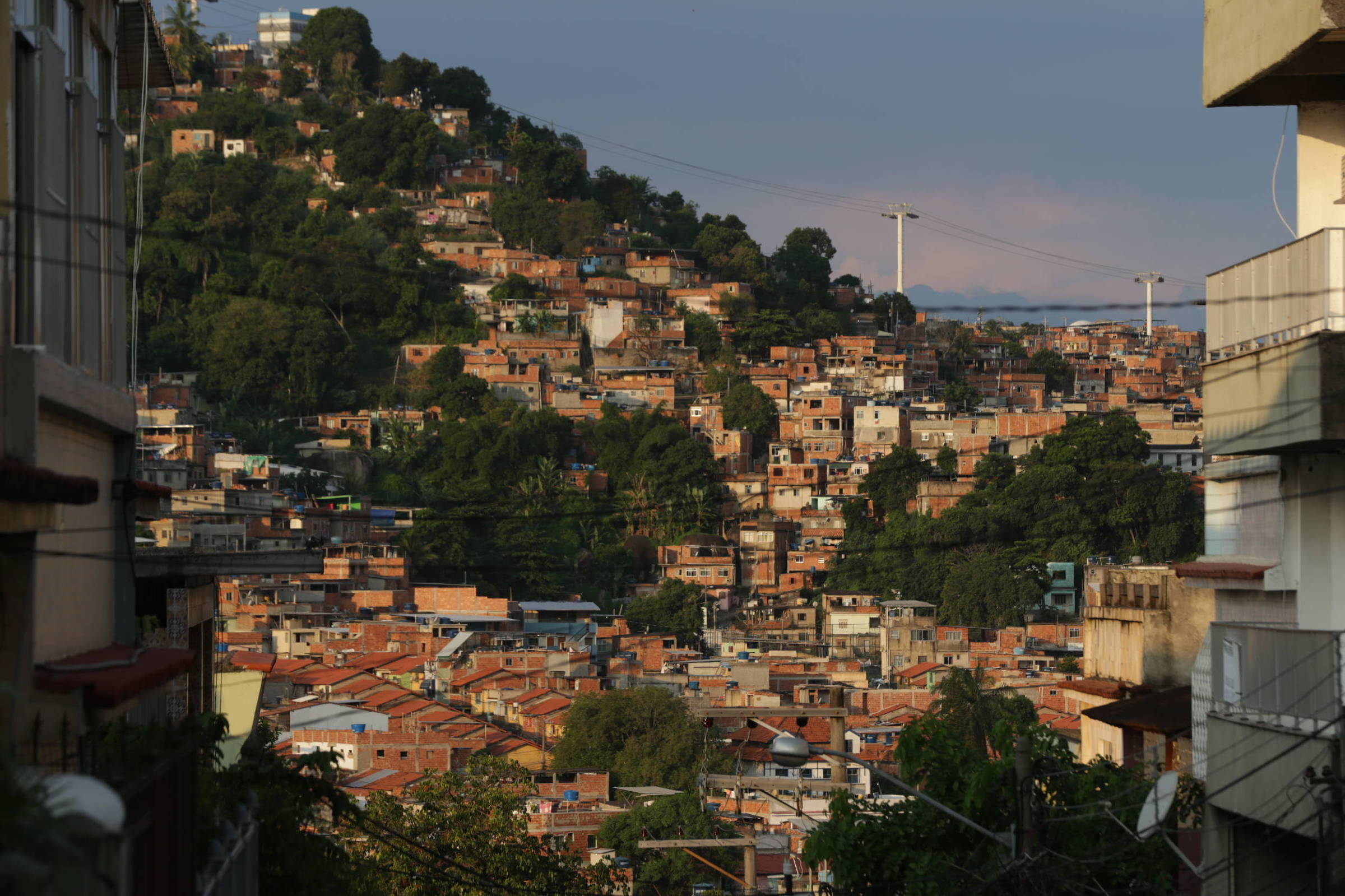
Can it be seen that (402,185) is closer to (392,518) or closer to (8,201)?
(392,518)

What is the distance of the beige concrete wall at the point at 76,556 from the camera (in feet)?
22.8

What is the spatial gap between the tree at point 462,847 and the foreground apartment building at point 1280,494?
9.27 m

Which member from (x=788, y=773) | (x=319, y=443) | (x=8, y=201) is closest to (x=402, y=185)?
(x=319, y=443)

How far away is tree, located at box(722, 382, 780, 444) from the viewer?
299 ft

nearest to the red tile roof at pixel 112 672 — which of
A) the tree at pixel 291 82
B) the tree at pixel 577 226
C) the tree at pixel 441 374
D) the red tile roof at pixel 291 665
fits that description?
the red tile roof at pixel 291 665

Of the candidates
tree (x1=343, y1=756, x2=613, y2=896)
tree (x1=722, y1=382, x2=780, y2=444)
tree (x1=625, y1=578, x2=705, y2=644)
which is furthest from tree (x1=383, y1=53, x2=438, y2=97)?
tree (x1=343, y1=756, x2=613, y2=896)

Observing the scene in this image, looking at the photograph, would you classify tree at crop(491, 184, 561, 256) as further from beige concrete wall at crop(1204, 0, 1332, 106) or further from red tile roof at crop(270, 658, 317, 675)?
beige concrete wall at crop(1204, 0, 1332, 106)

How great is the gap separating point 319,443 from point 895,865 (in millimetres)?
75842

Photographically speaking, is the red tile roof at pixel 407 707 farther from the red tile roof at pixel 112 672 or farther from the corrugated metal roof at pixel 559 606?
the red tile roof at pixel 112 672

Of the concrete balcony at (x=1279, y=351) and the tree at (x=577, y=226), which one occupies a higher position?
the tree at (x=577, y=226)

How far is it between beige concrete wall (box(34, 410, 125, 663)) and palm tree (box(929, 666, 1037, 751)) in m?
23.8

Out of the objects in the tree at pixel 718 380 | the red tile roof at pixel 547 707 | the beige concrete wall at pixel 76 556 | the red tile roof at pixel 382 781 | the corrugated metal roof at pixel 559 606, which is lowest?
the red tile roof at pixel 547 707

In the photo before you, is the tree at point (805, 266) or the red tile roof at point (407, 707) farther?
the tree at point (805, 266)

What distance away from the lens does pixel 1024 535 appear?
74.2m
